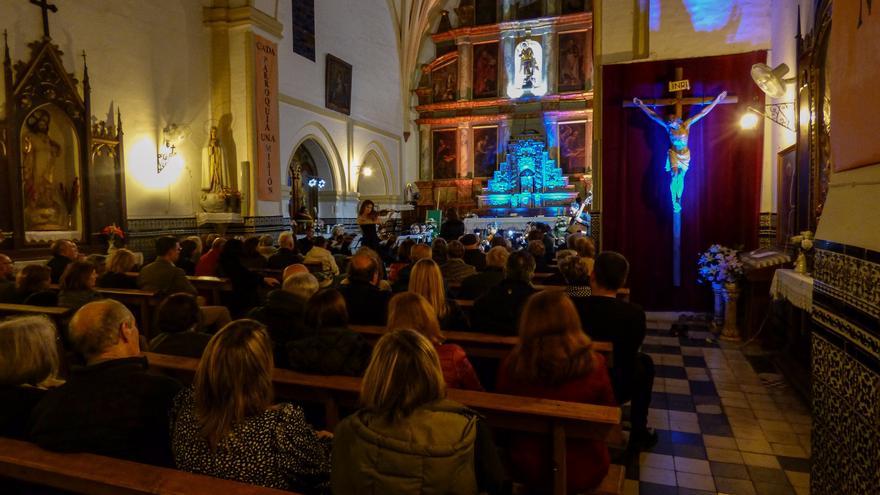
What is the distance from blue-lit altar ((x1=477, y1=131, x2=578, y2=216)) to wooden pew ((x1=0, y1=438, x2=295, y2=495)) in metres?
16.4

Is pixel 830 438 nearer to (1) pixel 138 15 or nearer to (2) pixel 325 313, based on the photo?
(2) pixel 325 313

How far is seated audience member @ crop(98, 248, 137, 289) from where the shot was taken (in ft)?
17.4

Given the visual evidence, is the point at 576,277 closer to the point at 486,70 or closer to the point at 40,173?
the point at 40,173

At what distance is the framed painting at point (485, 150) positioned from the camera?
63.2 ft

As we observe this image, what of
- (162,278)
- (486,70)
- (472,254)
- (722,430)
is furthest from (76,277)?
(486,70)

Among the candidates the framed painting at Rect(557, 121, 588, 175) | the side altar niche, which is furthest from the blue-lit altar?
the side altar niche

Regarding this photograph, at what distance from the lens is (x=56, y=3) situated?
8.12 m

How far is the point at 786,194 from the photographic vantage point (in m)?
6.41

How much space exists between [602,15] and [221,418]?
749 centimetres

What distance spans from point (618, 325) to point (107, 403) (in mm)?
2609

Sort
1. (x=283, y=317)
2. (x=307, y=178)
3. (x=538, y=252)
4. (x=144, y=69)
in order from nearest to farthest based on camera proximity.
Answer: (x=283, y=317)
(x=538, y=252)
(x=144, y=69)
(x=307, y=178)

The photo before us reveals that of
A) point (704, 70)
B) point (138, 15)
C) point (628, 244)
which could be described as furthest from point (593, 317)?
point (138, 15)

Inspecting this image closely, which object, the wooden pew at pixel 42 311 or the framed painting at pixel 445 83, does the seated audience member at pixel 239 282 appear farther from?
the framed painting at pixel 445 83

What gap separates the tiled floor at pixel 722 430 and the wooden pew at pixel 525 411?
3.40 ft
